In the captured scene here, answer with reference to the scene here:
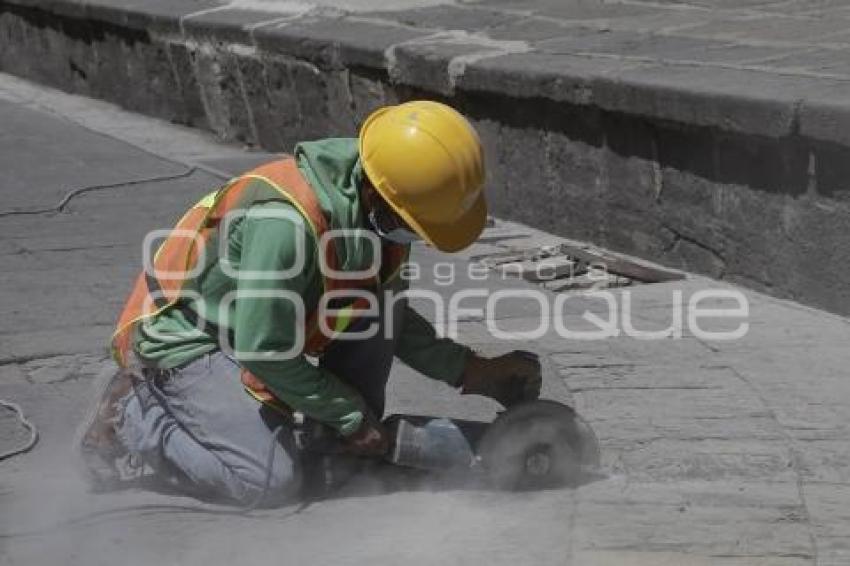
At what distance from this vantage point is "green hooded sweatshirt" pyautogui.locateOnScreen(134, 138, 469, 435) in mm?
4027

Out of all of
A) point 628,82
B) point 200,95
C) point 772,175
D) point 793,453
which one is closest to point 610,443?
point 793,453

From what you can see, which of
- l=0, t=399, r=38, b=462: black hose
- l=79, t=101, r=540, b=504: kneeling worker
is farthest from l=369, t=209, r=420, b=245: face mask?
l=0, t=399, r=38, b=462: black hose

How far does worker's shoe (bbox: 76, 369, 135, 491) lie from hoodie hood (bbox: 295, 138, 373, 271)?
27.0 inches

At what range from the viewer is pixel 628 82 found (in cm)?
645

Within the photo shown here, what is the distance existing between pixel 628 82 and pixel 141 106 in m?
4.67

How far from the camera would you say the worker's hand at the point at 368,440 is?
164 inches

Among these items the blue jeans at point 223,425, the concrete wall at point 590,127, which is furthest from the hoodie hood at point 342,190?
the concrete wall at point 590,127

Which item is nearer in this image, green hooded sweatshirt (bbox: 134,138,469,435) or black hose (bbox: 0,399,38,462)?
green hooded sweatshirt (bbox: 134,138,469,435)

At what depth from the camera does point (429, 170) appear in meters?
4.03

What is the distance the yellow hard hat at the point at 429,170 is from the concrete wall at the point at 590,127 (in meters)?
1.91

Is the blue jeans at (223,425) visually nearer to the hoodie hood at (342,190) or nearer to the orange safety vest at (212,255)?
the orange safety vest at (212,255)

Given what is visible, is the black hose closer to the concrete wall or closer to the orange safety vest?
the orange safety vest

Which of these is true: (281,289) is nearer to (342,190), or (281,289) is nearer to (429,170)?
(342,190)

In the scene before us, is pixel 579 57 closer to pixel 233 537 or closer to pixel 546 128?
pixel 546 128
